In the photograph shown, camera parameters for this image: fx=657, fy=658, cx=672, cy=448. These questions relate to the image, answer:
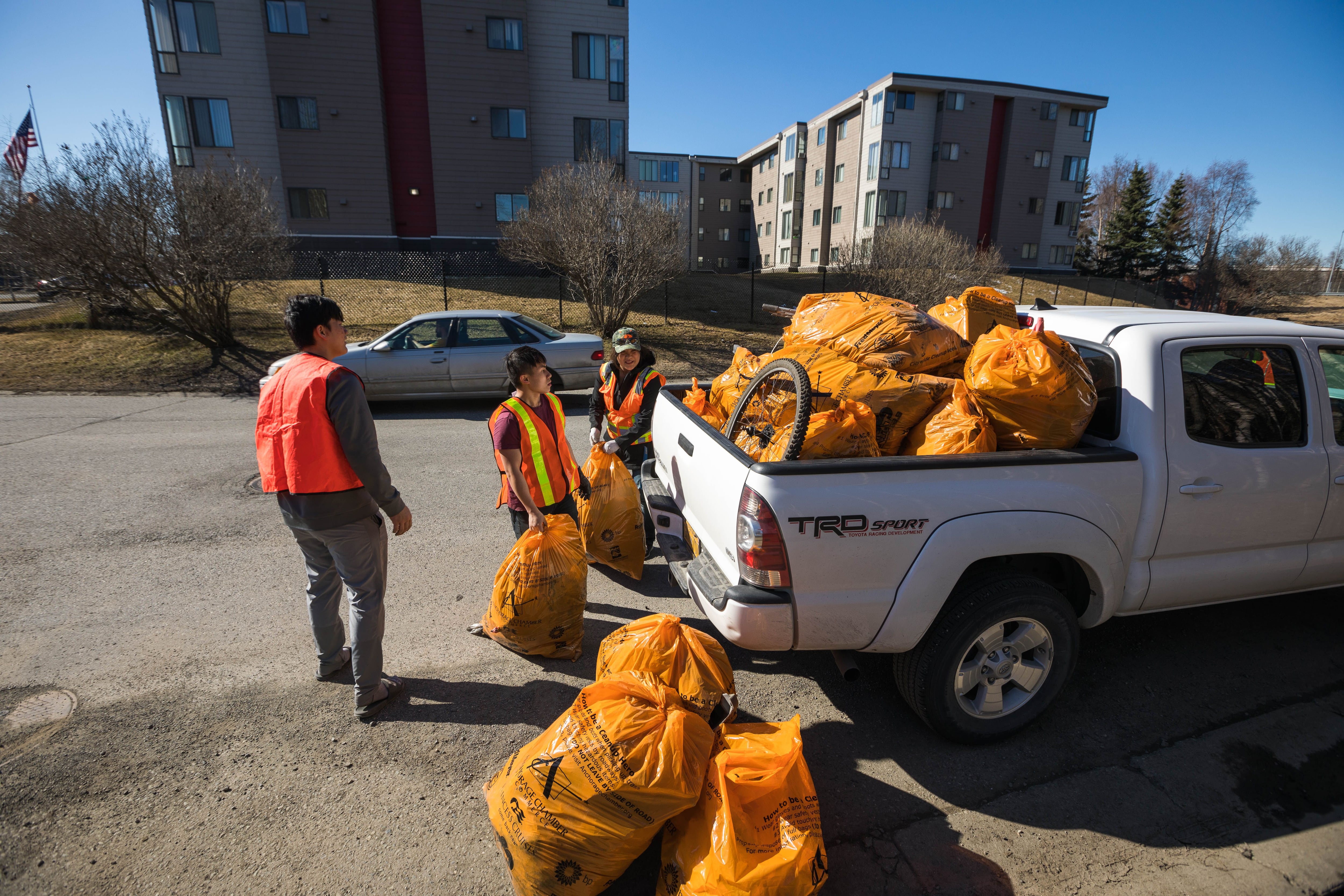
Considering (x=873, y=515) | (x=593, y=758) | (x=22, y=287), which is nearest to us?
(x=593, y=758)

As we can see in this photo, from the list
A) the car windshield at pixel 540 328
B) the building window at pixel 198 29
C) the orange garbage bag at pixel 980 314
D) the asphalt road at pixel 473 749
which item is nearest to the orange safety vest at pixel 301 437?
the asphalt road at pixel 473 749

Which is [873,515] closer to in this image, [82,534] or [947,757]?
[947,757]

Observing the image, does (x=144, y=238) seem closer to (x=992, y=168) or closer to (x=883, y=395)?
(x=883, y=395)

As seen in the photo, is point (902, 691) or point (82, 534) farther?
point (82, 534)

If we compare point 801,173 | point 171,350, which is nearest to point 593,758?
point 171,350

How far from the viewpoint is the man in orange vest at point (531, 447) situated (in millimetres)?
3627

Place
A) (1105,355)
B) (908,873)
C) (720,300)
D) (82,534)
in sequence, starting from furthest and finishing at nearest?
(720,300), (82,534), (1105,355), (908,873)

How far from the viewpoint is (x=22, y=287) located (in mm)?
15352

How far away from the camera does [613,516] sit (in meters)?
4.40

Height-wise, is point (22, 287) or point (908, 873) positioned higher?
point (22, 287)

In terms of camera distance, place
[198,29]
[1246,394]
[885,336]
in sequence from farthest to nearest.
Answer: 1. [198,29]
2. [885,336]
3. [1246,394]

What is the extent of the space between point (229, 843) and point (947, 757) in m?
2.84

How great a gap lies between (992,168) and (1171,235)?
16.7m

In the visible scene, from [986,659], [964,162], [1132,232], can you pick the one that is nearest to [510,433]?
[986,659]
